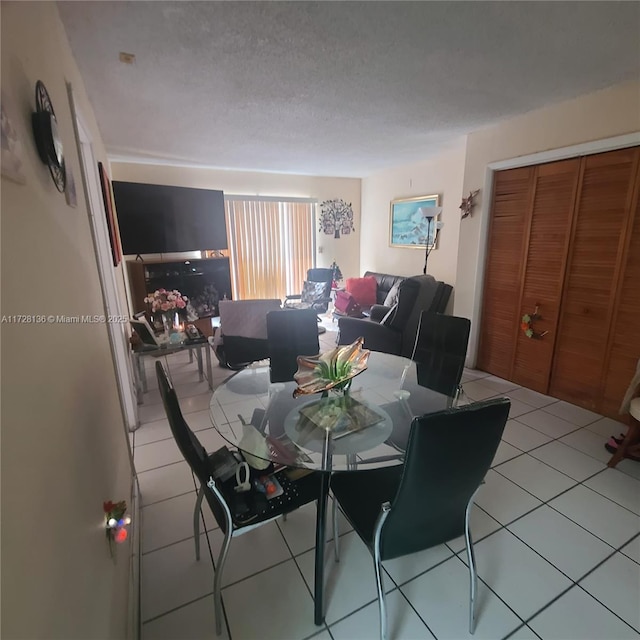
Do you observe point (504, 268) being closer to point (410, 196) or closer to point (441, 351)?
point (441, 351)

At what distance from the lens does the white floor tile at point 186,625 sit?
1.30m

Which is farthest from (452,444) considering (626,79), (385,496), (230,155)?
(230,155)

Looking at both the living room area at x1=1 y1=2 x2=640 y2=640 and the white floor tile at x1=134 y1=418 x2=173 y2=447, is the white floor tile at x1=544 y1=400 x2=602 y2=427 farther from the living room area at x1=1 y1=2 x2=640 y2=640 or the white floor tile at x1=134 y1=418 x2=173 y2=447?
the white floor tile at x1=134 y1=418 x2=173 y2=447

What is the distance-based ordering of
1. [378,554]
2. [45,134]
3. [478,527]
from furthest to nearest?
[478,527] < [378,554] < [45,134]

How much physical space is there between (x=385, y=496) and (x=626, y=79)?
9.81 feet

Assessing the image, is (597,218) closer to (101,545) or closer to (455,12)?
(455,12)

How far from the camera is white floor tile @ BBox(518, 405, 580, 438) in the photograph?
2.55 m

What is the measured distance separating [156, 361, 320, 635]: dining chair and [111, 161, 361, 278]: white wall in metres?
4.33

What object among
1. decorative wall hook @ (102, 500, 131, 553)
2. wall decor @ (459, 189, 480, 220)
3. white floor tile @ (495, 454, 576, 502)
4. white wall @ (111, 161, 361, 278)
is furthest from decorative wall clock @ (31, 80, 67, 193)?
white wall @ (111, 161, 361, 278)

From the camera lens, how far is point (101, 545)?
3.53 feet

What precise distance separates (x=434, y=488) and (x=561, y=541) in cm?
116

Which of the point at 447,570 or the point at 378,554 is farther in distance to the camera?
the point at 447,570

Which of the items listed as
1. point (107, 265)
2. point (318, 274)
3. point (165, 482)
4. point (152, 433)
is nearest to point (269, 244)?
point (318, 274)

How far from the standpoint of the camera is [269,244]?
5.68 metres
